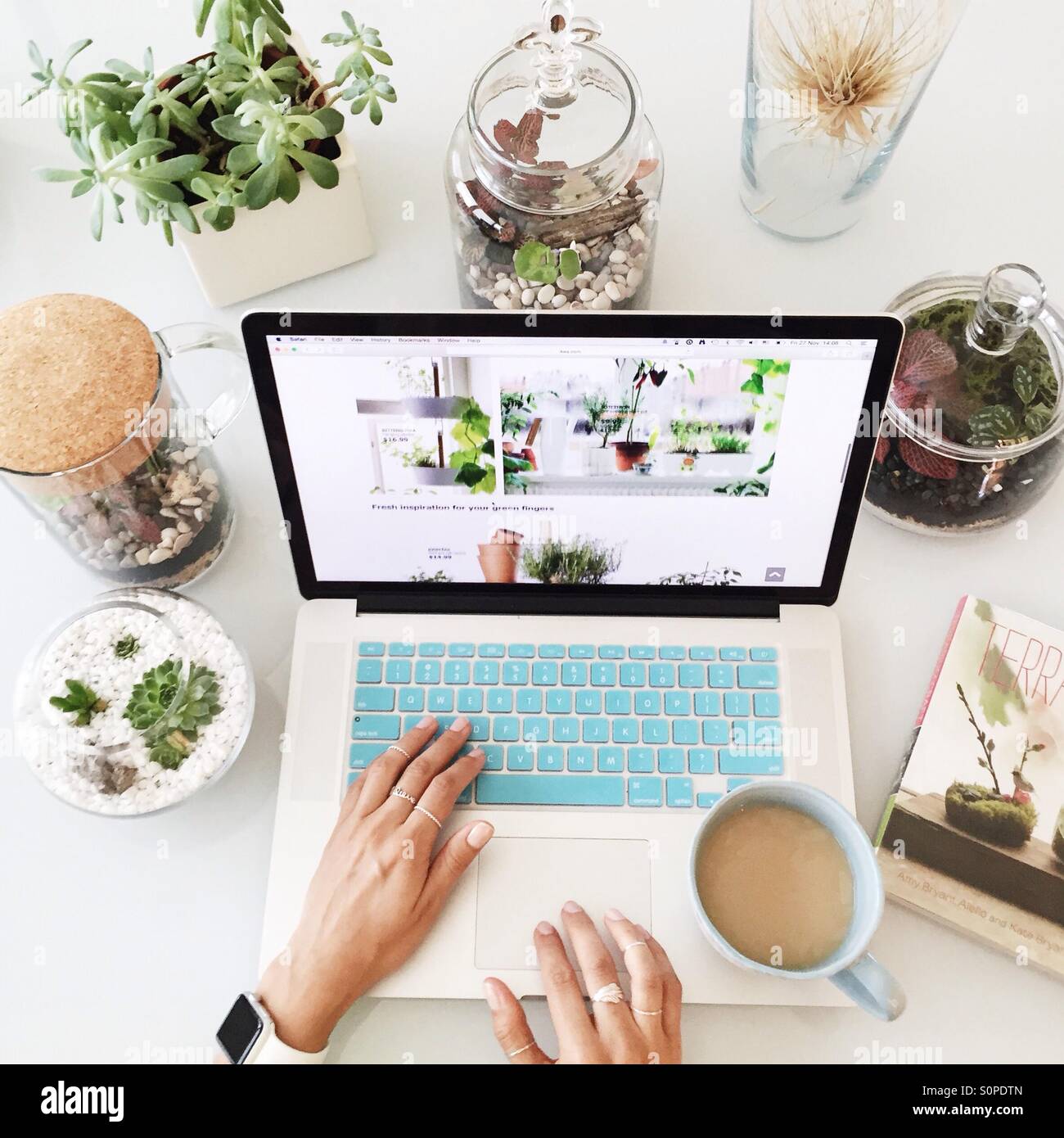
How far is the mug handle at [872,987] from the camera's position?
2.16ft

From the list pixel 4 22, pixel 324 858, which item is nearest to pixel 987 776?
pixel 324 858

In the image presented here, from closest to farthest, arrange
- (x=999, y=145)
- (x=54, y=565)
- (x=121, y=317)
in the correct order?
(x=121, y=317) → (x=54, y=565) → (x=999, y=145)

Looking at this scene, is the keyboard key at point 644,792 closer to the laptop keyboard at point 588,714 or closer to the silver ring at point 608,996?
the laptop keyboard at point 588,714

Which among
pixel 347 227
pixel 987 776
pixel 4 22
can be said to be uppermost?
pixel 4 22

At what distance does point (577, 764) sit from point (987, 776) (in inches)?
12.1

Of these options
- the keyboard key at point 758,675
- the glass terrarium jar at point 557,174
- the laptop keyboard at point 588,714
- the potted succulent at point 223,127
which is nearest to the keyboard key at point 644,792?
the laptop keyboard at point 588,714

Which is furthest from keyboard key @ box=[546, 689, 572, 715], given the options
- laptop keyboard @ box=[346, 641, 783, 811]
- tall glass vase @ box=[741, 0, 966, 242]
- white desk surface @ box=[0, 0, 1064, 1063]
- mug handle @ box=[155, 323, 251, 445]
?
tall glass vase @ box=[741, 0, 966, 242]

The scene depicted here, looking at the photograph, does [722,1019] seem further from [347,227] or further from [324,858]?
[347,227]

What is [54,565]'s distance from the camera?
89 centimetres

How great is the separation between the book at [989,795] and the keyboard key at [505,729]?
28 centimetres

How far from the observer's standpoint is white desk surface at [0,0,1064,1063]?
29.5 inches

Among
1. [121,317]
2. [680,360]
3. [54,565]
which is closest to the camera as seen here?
[680,360]
